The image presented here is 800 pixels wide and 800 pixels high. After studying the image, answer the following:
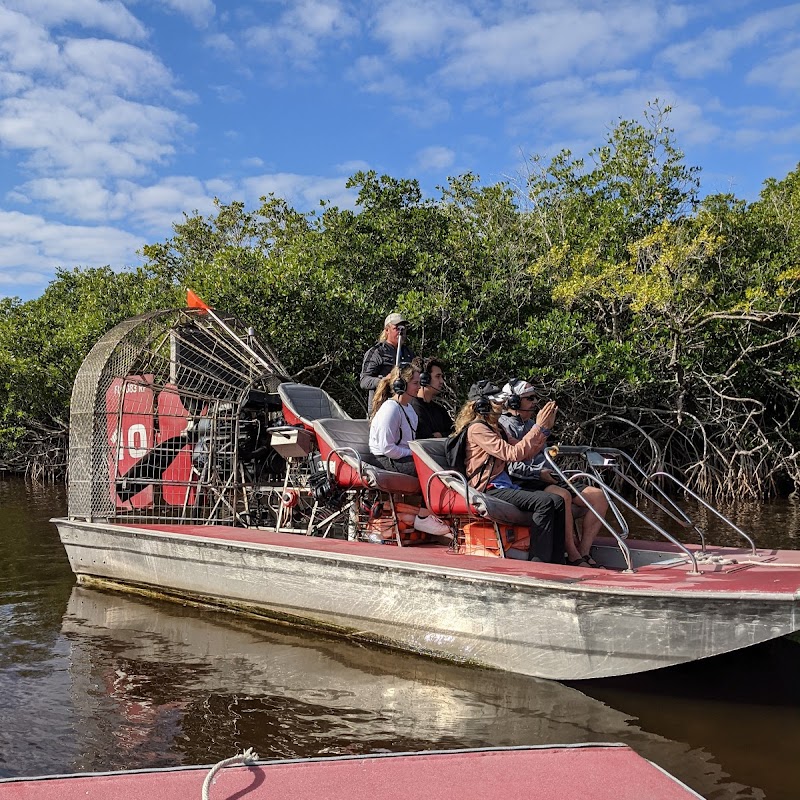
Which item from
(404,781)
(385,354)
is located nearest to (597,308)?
(385,354)

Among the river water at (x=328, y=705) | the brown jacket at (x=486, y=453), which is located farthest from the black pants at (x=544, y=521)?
the river water at (x=328, y=705)

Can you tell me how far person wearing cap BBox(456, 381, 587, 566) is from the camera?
572 centimetres

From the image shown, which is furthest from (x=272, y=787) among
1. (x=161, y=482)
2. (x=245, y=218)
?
(x=245, y=218)

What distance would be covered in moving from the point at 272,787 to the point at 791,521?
447 inches

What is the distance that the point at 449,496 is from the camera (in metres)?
6.04

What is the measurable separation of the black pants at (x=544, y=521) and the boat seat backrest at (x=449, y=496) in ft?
0.28

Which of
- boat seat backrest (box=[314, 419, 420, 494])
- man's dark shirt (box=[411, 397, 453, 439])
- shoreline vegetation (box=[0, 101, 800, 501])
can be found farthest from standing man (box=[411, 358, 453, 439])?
shoreline vegetation (box=[0, 101, 800, 501])

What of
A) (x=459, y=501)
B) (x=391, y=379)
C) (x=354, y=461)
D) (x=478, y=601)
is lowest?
(x=478, y=601)

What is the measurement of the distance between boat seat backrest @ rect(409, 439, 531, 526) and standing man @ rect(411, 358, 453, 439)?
76 cm

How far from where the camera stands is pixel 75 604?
7.53 meters

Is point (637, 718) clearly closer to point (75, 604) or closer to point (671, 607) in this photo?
point (671, 607)

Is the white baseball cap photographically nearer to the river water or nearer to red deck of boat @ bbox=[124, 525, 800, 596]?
red deck of boat @ bbox=[124, 525, 800, 596]

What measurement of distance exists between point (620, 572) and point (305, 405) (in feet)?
12.4

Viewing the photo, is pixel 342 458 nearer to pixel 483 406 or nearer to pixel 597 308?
pixel 483 406
